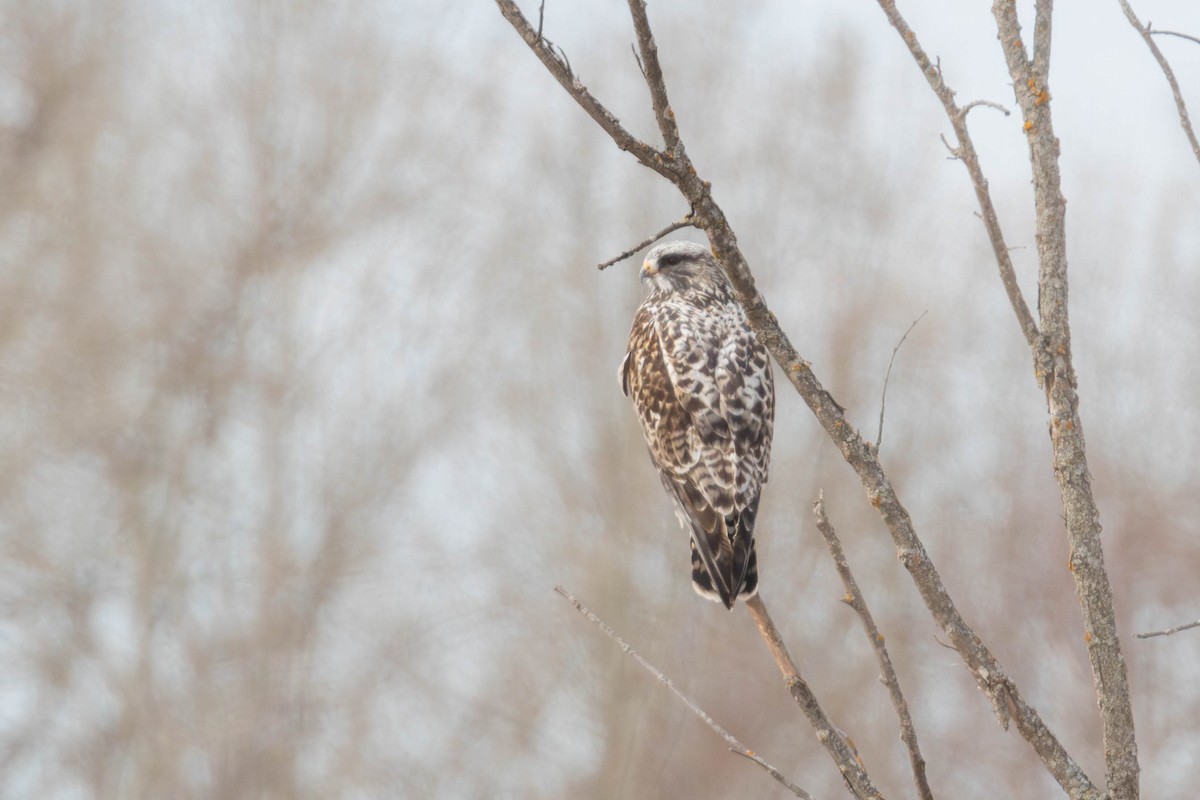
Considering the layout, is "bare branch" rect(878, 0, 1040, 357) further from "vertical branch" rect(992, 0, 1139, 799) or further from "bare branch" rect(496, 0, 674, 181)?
"bare branch" rect(496, 0, 674, 181)

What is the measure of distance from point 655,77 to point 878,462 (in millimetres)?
713

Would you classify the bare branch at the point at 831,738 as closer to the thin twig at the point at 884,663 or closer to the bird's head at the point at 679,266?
the thin twig at the point at 884,663

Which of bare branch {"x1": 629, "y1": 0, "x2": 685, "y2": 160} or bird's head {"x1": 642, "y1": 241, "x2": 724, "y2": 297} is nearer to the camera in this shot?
bare branch {"x1": 629, "y1": 0, "x2": 685, "y2": 160}

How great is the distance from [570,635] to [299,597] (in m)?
2.90

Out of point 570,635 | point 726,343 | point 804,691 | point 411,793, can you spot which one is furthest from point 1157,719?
point 804,691

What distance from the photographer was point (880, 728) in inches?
521

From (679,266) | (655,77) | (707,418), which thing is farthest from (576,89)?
(679,266)

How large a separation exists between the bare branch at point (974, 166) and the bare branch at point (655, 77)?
490 mm

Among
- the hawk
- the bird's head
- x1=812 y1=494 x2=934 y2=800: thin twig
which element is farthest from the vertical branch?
the bird's head

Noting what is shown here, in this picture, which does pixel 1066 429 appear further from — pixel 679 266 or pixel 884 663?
pixel 679 266

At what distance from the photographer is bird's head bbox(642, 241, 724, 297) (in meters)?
4.72

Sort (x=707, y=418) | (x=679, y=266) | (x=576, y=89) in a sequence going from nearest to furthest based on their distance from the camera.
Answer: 1. (x=576, y=89)
2. (x=707, y=418)
3. (x=679, y=266)

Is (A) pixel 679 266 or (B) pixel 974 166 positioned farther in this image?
(A) pixel 679 266

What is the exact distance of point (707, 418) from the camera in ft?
12.9
